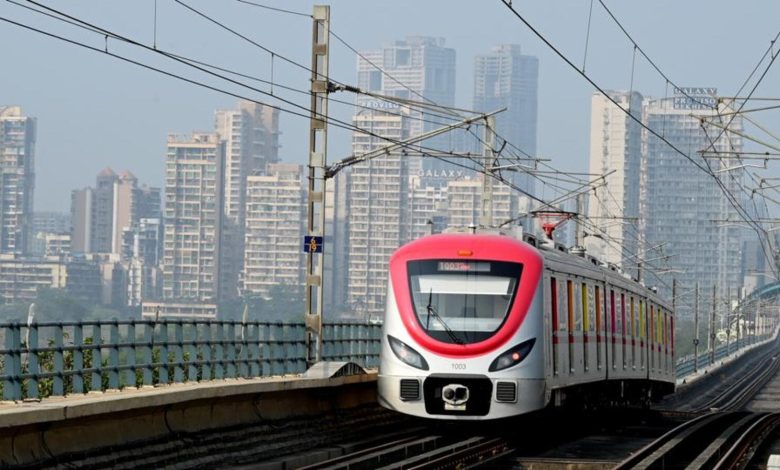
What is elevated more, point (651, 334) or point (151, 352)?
point (151, 352)

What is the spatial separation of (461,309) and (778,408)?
43886 mm

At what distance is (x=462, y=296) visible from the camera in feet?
76.0

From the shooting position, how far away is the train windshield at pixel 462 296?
22.9m

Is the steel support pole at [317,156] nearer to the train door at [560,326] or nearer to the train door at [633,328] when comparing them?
the train door at [560,326]

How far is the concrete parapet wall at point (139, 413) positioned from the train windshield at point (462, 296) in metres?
2.15

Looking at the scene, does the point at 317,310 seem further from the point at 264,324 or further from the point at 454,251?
the point at 454,251

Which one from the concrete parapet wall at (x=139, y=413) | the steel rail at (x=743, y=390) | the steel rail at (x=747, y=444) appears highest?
the concrete parapet wall at (x=139, y=413)

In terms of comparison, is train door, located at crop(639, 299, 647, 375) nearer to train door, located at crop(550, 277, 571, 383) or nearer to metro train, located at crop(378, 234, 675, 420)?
train door, located at crop(550, 277, 571, 383)

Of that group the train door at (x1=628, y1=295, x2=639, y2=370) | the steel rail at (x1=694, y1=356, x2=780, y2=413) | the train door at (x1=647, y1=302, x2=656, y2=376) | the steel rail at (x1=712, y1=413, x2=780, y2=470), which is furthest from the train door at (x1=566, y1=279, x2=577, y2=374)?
the steel rail at (x1=694, y1=356, x2=780, y2=413)

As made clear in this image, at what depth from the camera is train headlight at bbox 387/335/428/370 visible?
22.9 meters

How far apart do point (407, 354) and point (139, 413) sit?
5.70 meters

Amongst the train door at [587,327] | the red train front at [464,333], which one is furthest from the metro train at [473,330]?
the train door at [587,327]

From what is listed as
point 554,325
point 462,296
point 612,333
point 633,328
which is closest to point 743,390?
point 633,328

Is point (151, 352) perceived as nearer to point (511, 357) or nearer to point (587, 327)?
point (511, 357)
